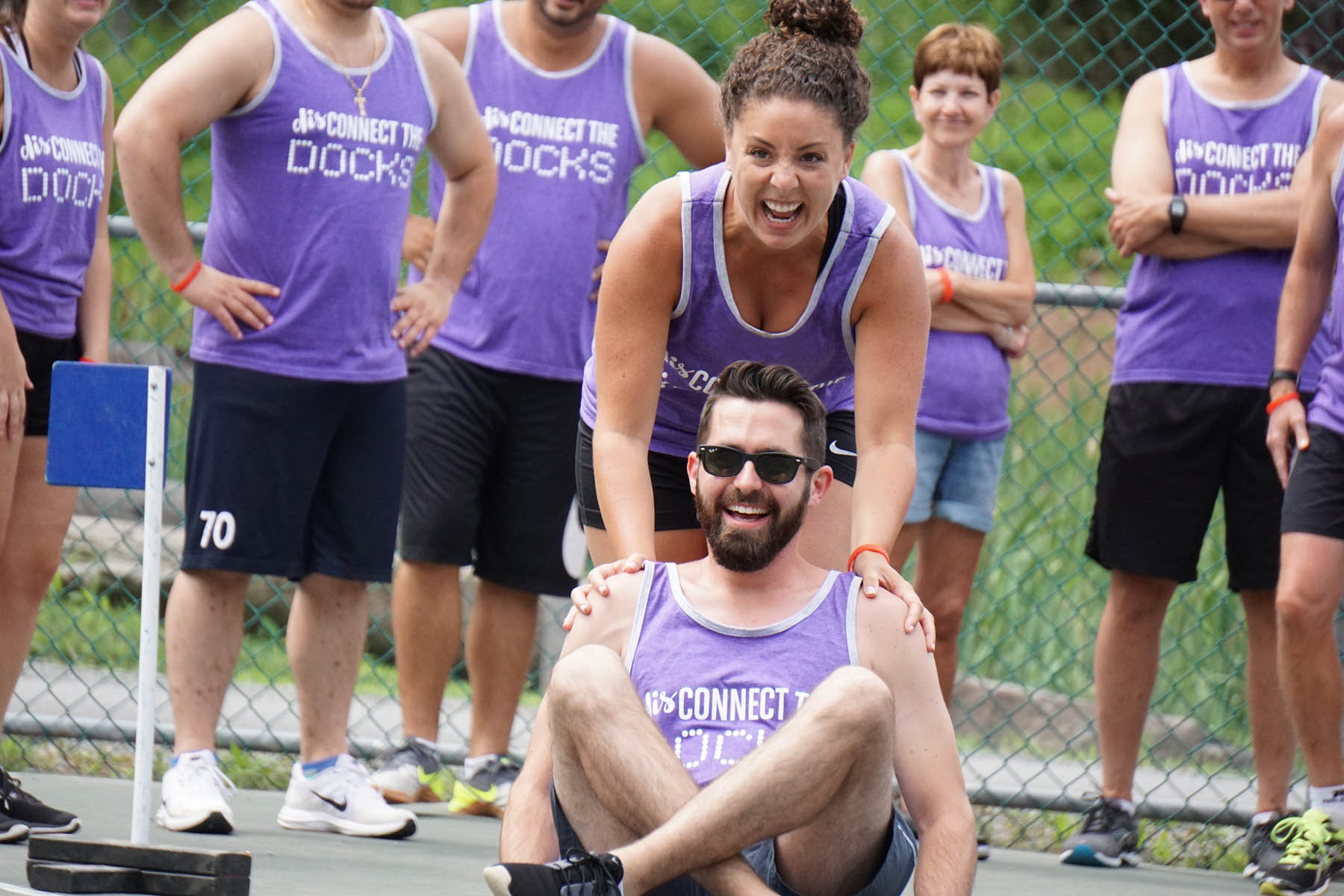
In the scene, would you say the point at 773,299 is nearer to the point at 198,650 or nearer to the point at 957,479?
the point at 957,479

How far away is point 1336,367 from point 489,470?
215 centimetres

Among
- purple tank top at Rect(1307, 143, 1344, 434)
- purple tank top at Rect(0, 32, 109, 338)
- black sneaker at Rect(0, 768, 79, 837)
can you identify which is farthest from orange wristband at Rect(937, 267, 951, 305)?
black sneaker at Rect(0, 768, 79, 837)

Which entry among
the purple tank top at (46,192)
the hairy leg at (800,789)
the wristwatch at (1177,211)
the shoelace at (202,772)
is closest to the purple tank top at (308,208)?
the purple tank top at (46,192)

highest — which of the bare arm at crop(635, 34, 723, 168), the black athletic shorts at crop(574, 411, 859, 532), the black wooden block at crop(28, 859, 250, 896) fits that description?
the bare arm at crop(635, 34, 723, 168)

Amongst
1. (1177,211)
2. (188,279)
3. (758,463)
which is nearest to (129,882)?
(758,463)

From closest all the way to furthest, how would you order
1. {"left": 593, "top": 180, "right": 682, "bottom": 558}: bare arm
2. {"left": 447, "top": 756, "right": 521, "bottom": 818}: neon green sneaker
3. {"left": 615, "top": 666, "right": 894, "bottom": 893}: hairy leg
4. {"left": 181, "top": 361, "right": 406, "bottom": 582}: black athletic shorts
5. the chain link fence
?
{"left": 615, "top": 666, "right": 894, "bottom": 893}: hairy leg < {"left": 593, "top": 180, "right": 682, "bottom": 558}: bare arm < {"left": 181, "top": 361, "right": 406, "bottom": 582}: black athletic shorts < {"left": 447, "top": 756, "right": 521, "bottom": 818}: neon green sneaker < the chain link fence

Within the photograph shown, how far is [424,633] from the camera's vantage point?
4609mm

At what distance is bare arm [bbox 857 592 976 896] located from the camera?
2.87m

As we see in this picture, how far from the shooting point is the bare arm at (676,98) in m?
4.72

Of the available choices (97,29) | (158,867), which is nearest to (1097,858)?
(158,867)

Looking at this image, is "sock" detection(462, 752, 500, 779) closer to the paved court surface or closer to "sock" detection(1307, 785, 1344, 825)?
the paved court surface

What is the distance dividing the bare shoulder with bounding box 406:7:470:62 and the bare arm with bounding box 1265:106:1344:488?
2215mm

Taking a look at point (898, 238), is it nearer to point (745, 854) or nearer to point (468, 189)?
point (745, 854)

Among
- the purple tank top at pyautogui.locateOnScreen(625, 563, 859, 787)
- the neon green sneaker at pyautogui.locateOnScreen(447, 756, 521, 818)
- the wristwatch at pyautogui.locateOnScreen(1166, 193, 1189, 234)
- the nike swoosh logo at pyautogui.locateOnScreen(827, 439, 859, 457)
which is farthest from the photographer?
the neon green sneaker at pyautogui.locateOnScreen(447, 756, 521, 818)
